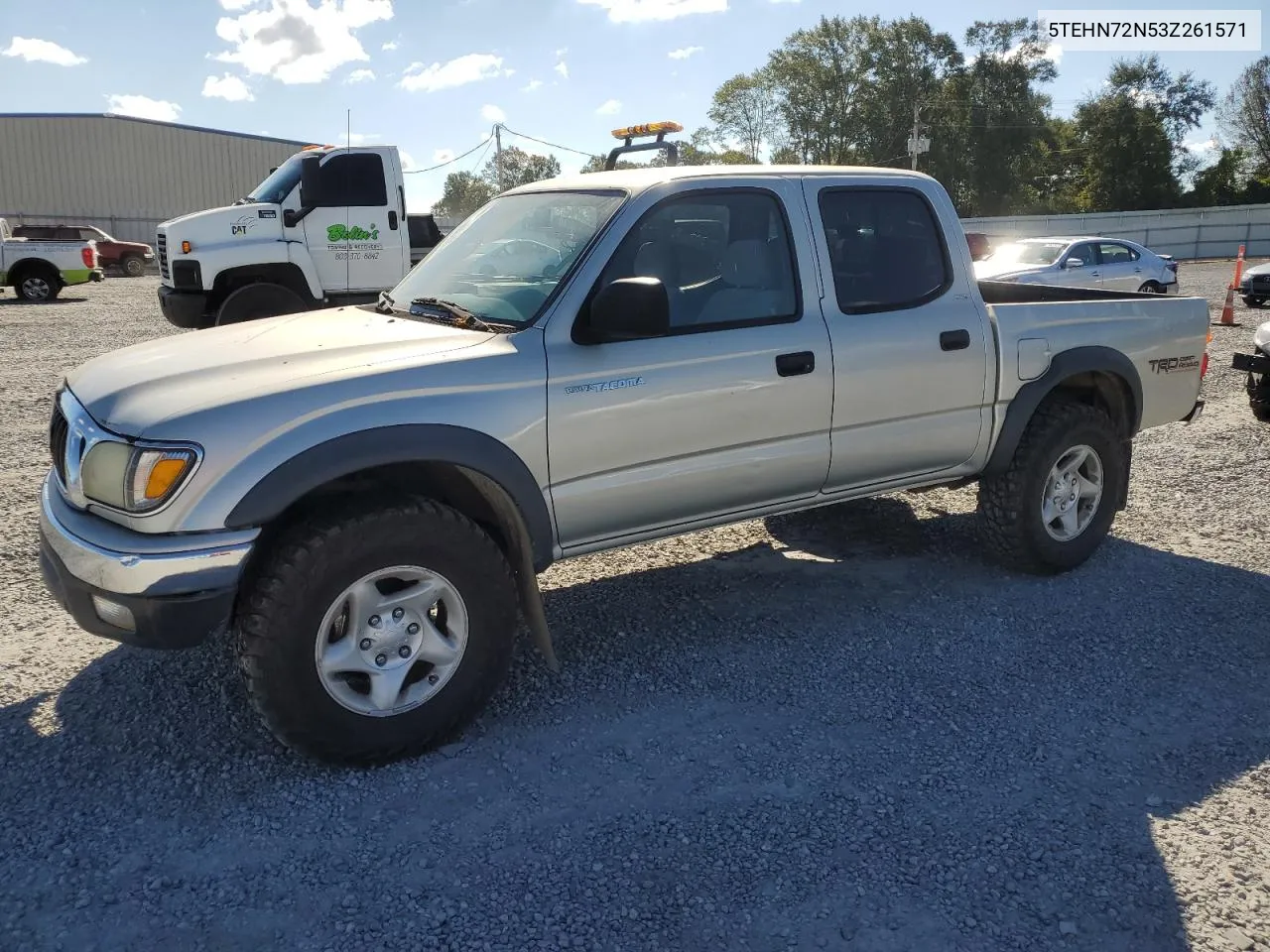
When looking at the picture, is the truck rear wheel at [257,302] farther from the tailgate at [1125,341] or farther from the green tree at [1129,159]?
the green tree at [1129,159]

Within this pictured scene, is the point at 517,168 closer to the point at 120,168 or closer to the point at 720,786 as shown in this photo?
the point at 120,168

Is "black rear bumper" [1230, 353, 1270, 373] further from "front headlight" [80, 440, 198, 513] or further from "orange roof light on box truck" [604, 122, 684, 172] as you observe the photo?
"front headlight" [80, 440, 198, 513]

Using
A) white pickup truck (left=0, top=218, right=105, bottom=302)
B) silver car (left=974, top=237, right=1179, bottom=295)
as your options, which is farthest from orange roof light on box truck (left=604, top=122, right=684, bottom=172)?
white pickup truck (left=0, top=218, right=105, bottom=302)

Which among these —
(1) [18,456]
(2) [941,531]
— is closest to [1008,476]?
(2) [941,531]

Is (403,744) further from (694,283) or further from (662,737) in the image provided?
(694,283)

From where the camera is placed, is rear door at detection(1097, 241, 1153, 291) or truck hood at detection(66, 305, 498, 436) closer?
truck hood at detection(66, 305, 498, 436)

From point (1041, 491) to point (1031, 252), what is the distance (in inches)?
507

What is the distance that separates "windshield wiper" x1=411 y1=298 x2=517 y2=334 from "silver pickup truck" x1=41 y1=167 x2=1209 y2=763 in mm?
13

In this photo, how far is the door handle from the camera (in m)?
4.09

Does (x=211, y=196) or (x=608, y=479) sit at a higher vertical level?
(x=211, y=196)

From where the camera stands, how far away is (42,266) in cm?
2053

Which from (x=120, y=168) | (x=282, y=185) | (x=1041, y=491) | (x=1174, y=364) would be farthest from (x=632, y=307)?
(x=120, y=168)

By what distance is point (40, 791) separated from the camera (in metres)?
3.22

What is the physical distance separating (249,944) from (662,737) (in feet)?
4.93
